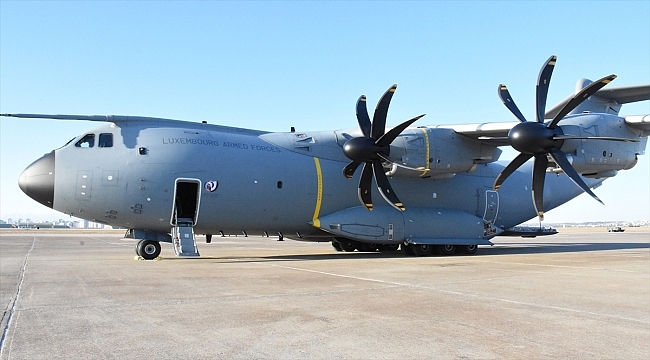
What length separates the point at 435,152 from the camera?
1762 centimetres

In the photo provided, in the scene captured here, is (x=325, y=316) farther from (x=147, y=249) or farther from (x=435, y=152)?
(x=435, y=152)

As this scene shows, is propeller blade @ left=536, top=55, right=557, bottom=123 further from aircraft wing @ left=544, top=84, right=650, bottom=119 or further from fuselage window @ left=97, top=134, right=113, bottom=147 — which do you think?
fuselage window @ left=97, top=134, right=113, bottom=147

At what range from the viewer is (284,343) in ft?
16.3

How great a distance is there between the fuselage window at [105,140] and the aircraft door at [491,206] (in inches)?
568

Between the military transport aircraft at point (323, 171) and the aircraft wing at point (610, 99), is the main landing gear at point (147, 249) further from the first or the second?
the aircraft wing at point (610, 99)

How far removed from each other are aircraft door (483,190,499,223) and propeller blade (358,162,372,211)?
6.51m

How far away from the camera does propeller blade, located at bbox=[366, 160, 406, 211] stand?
16.6 m

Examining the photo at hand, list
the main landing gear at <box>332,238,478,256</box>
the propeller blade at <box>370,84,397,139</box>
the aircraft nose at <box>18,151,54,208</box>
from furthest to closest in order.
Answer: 1. the main landing gear at <box>332,238,478,256</box>
2. the propeller blade at <box>370,84,397,139</box>
3. the aircraft nose at <box>18,151,54,208</box>

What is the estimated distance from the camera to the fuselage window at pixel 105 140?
1503 cm

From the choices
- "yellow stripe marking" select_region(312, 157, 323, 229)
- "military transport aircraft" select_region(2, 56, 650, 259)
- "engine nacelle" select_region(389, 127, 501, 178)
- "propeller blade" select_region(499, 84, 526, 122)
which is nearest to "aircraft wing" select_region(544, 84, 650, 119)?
"military transport aircraft" select_region(2, 56, 650, 259)

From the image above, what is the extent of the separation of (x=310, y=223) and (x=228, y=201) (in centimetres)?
316

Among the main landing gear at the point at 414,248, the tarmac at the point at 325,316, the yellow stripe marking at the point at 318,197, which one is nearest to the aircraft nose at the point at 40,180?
the tarmac at the point at 325,316

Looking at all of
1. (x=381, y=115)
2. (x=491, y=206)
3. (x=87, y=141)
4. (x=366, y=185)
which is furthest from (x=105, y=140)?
(x=491, y=206)

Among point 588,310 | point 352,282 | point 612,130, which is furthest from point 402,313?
point 612,130
